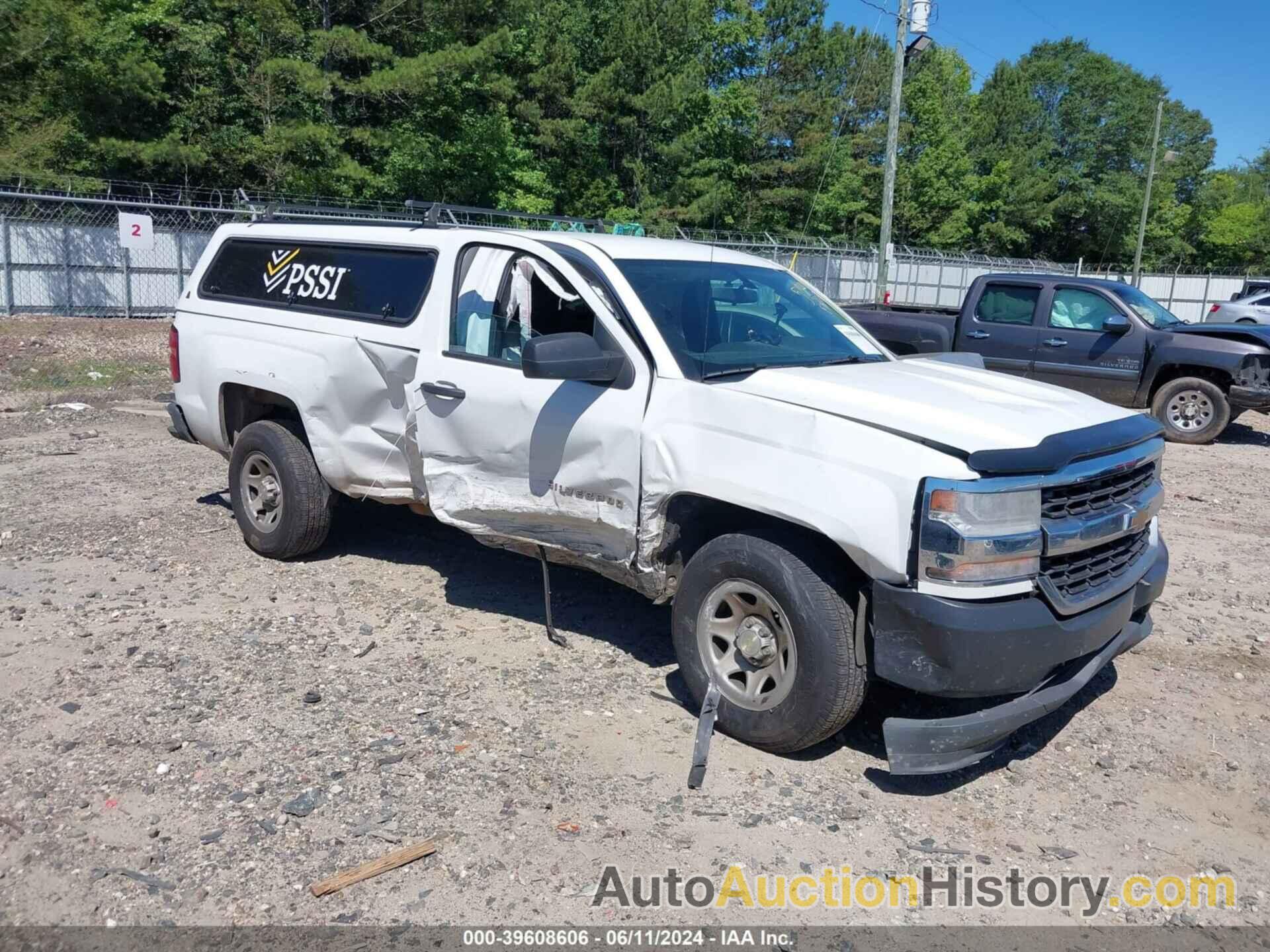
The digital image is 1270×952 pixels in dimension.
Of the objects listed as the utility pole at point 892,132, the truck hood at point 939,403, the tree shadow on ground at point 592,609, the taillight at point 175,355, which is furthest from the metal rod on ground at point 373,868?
the utility pole at point 892,132

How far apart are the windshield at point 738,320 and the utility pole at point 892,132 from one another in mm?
4578

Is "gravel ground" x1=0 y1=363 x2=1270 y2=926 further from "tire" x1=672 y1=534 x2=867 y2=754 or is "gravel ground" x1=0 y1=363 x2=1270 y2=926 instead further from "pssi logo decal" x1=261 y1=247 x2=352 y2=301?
"pssi logo decal" x1=261 y1=247 x2=352 y2=301

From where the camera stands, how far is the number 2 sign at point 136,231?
678 inches

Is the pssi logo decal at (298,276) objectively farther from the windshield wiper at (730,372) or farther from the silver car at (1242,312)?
the silver car at (1242,312)

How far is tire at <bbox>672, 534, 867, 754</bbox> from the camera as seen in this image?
150 inches

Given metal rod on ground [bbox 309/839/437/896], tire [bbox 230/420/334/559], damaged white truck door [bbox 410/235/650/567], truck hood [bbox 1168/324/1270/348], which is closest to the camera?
metal rod on ground [bbox 309/839/437/896]

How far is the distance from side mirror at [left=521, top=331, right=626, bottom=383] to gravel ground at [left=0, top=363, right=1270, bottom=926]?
144 cm

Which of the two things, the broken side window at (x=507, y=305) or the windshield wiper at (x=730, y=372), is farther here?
the broken side window at (x=507, y=305)

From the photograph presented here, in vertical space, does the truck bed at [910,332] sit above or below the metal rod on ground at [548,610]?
above

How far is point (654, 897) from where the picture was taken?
329 cm

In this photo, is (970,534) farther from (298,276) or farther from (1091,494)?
(298,276)

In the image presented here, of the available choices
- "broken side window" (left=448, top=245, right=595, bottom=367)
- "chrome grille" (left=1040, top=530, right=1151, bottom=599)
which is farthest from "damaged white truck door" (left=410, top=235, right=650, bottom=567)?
"chrome grille" (left=1040, top=530, right=1151, bottom=599)

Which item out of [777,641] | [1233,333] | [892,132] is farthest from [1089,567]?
[892,132]

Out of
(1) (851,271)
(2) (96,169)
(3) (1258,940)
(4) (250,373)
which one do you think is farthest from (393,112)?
(3) (1258,940)
